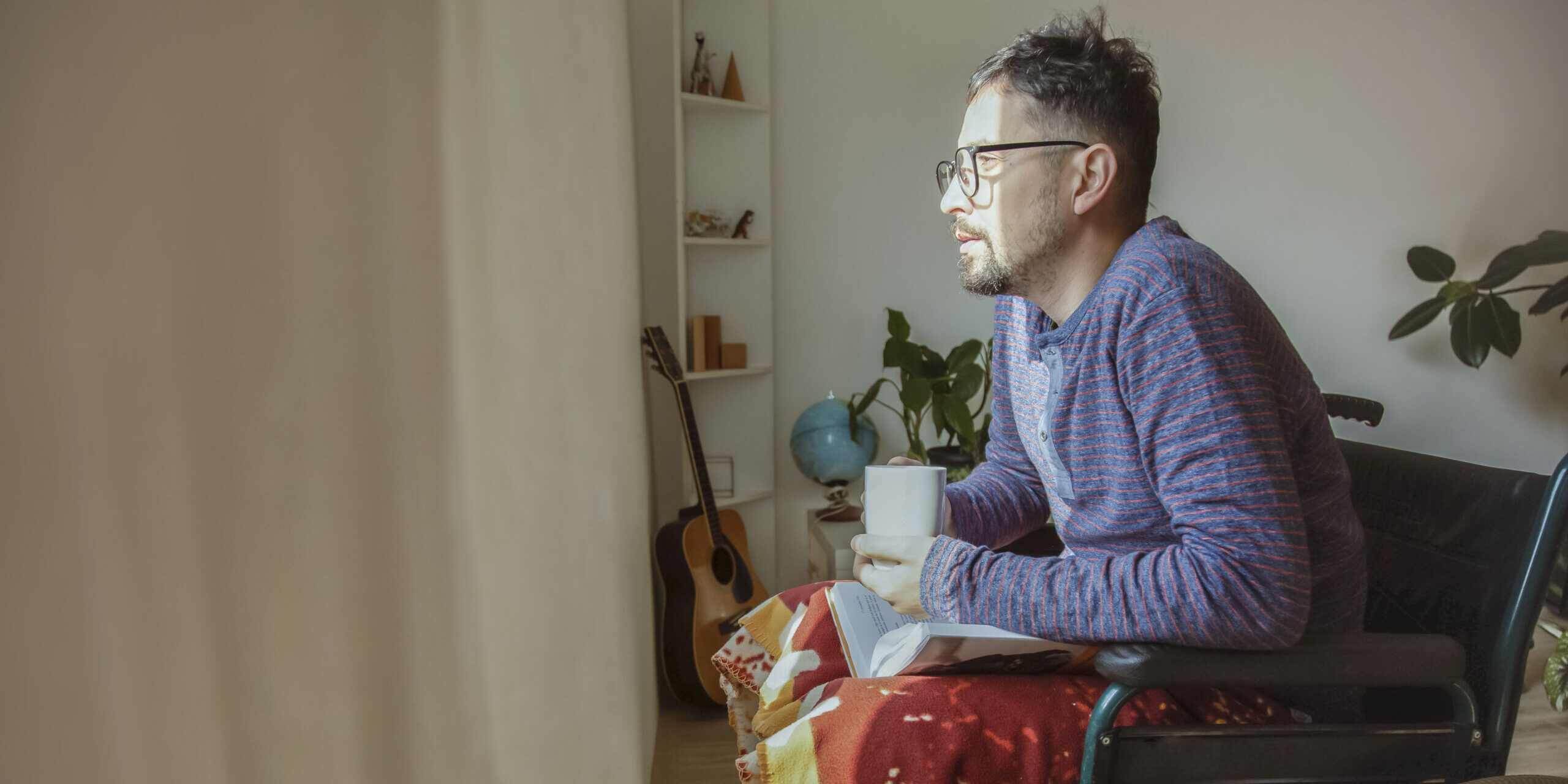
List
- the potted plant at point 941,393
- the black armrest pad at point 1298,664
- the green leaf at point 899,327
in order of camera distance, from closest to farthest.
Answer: the black armrest pad at point 1298,664, the potted plant at point 941,393, the green leaf at point 899,327

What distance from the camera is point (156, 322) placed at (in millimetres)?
227

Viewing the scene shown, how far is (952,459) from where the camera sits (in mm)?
2482


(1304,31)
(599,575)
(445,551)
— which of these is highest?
(1304,31)

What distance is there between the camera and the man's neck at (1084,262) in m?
1.11

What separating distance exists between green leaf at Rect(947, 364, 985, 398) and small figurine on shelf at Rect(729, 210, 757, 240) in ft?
2.48

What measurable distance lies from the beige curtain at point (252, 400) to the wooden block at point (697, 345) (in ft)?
6.34

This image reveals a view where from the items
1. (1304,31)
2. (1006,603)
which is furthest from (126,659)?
(1304,31)

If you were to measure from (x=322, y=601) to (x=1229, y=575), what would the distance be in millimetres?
801

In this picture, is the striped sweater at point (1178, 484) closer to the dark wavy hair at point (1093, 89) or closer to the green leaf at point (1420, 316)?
the dark wavy hair at point (1093, 89)

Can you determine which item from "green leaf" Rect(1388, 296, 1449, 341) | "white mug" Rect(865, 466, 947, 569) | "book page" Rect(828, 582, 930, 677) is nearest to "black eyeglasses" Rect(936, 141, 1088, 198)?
"white mug" Rect(865, 466, 947, 569)

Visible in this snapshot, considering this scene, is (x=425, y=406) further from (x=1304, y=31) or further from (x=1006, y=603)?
(x=1304, y=31)

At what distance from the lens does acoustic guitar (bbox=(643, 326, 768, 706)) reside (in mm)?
2227

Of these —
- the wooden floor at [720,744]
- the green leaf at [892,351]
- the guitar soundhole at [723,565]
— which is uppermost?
the green leaf at [892,351]

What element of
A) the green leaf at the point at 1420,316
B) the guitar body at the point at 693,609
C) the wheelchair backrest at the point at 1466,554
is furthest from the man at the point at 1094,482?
the green leaf at the point at 1420,316
